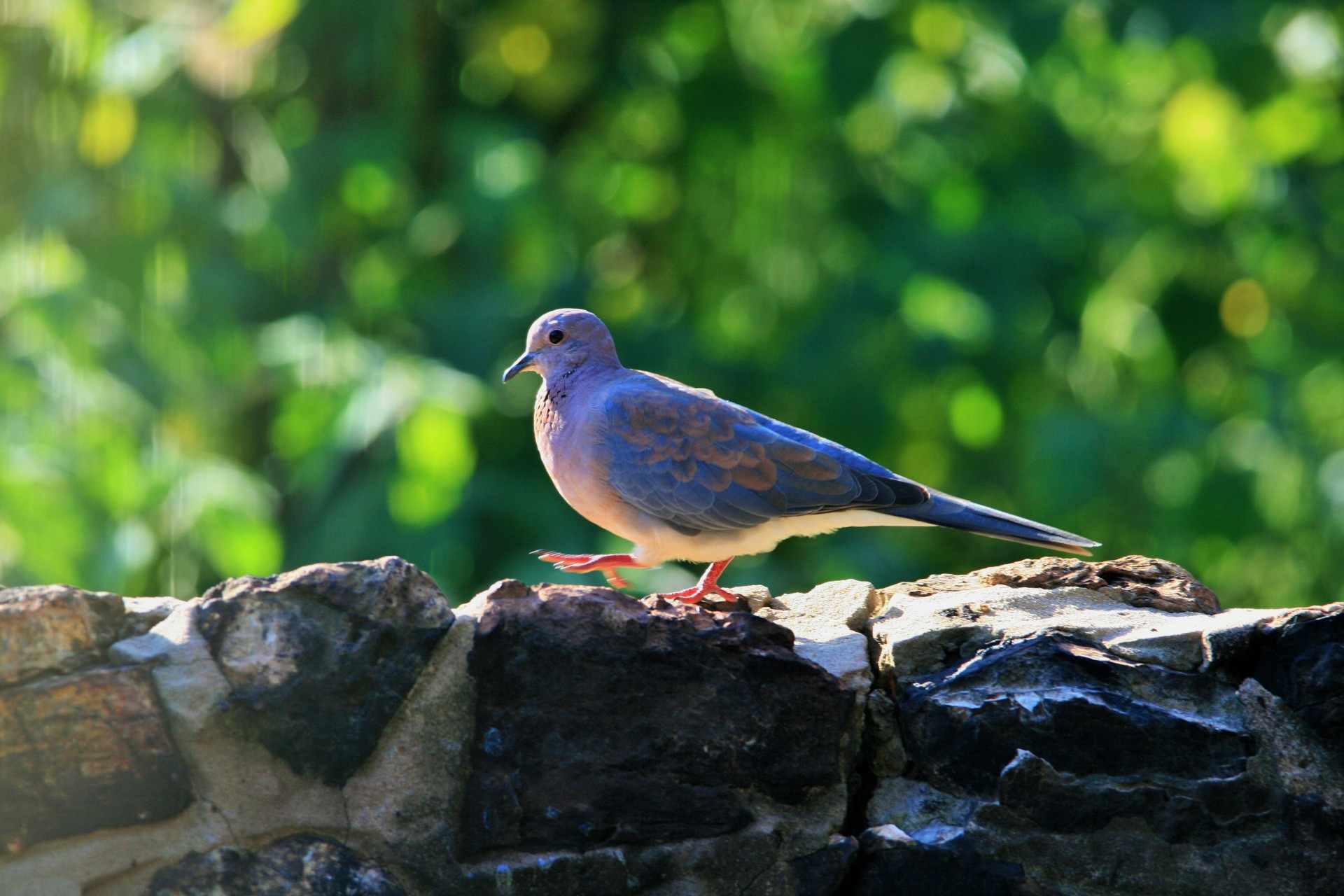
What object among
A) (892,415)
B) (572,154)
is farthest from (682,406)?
(572,154)

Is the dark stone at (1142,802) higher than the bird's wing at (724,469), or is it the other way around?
the bird's wing at (724,469)

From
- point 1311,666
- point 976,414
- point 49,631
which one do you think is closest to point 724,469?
point 1311,666

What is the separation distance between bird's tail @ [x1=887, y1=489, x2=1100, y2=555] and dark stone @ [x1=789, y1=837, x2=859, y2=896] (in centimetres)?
93

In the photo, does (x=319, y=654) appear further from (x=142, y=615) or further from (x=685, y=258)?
(x=685, y=258)

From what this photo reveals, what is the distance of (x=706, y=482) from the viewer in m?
2.98

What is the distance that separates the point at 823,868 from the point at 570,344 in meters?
1.83

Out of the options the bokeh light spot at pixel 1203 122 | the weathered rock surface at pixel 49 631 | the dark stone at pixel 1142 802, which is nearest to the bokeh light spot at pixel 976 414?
the bokeh light spot at pixel 1203 122

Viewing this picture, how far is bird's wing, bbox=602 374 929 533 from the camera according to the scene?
9.61 feet

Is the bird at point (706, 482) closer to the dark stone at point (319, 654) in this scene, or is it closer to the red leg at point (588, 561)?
the red leg at point (588, 561)

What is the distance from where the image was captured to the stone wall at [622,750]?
5.88 ft

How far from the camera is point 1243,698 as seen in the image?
2072 millimetres

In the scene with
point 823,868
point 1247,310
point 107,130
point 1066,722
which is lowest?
point 823,868

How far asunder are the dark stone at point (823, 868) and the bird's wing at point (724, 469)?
106 centimetres

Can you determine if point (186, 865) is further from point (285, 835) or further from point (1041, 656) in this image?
point (1041, 656)
